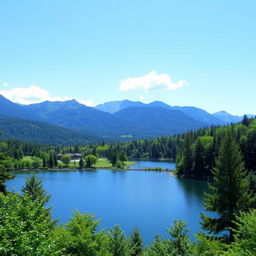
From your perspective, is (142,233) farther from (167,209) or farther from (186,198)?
(186,198)

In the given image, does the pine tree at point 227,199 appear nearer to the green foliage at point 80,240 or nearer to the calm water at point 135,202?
the green foliage at point 80,240

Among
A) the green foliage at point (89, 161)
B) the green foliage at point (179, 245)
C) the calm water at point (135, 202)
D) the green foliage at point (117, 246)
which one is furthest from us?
the green foliage at point (89, 161)

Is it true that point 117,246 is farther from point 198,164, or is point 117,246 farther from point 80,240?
point 198,164

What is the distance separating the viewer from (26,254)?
8.54m

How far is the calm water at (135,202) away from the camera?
139 feet

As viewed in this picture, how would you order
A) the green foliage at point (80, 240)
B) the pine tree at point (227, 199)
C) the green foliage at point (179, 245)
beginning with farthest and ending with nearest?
the pine tree at point (227, 199), the green foliage at point (80, 240), the green foliage at point (179, 245)

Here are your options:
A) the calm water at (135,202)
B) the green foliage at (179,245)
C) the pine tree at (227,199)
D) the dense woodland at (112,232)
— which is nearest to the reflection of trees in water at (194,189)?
the calm water at (135,202)

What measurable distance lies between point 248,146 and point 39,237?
8058 cm

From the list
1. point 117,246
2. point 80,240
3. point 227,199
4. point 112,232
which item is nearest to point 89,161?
point 112,232

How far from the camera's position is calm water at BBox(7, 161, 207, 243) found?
4231cm

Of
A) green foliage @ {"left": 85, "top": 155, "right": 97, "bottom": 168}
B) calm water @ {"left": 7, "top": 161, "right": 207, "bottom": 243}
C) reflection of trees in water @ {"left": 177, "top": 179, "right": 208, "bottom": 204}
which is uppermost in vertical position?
green foliage @ {"left": 85, "top": 155, "right": 97, "bottom": 168}

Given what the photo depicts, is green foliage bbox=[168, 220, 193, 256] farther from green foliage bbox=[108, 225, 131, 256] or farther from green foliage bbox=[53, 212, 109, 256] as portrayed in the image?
green foliage bbox=[108, 225, 131, 256]

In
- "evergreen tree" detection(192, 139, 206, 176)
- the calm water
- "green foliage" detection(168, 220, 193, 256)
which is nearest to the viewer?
"green foliage" detection(168, 220, 193, 256)

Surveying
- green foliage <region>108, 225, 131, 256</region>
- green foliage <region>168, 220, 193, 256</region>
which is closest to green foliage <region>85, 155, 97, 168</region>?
green foliage <region>108, 225, 131, 256</region>
